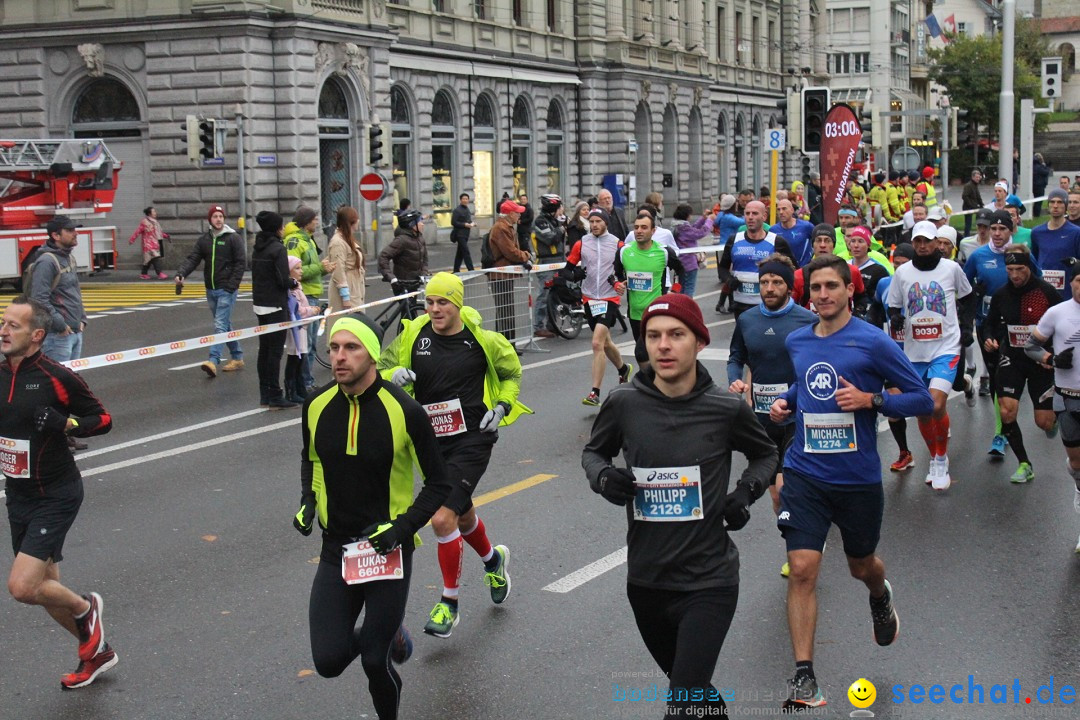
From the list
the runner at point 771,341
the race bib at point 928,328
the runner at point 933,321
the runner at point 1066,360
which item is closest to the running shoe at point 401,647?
the runner at point 771,341

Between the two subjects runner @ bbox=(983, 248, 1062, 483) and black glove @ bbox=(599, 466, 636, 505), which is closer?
black glove @ bbox=(599, 466, 636, 505)

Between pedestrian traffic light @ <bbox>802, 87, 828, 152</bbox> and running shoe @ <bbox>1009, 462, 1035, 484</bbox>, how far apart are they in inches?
381

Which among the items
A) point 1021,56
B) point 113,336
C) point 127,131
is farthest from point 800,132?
point 1021,56

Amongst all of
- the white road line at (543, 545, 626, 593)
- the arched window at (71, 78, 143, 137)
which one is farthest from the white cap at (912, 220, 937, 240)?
the arched window at (71, 78, 143, 137)

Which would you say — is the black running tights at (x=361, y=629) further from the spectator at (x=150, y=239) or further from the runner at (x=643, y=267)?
the spectator at (x=150, y=239)

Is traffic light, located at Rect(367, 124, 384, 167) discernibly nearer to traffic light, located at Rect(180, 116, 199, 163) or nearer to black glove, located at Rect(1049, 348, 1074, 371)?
traffic light, located at Rect(180, 116, 199, 163)

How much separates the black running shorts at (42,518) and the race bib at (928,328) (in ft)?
19.5

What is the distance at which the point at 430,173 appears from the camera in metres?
40.8

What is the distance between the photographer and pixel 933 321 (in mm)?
9578

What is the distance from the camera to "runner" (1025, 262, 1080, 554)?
8.24 meters

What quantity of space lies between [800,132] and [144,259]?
18.0m

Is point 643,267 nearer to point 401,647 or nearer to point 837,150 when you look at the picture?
point 837,150

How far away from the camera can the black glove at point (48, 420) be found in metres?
6.12

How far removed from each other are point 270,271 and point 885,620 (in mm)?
8948
